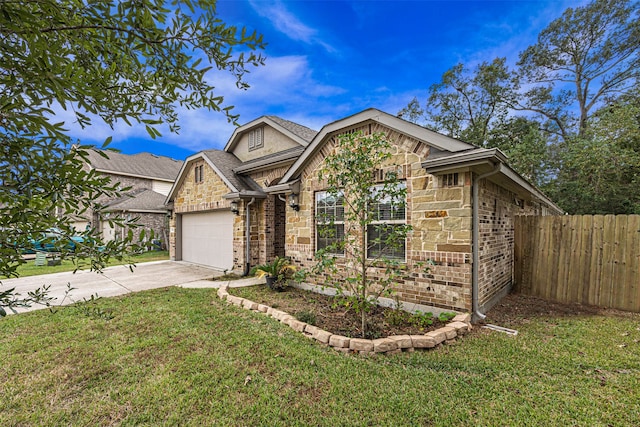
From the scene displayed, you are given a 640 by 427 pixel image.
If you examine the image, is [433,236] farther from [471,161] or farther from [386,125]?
[386,125]

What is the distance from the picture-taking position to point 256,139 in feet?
38.3

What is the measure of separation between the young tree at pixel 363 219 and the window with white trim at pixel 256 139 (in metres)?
5.68

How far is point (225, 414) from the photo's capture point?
2676 mm

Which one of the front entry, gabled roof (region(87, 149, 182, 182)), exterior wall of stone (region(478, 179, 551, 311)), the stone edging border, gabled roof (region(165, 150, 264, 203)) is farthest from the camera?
gabled roof (region(87, 149, 182, 182))

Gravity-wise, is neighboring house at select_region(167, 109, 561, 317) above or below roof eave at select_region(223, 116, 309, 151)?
below

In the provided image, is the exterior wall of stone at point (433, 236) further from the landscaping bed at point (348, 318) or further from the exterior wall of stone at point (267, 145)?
the exterior wall of stone at point (267, 145)

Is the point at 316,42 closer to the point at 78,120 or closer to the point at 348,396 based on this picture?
the point at 78,120

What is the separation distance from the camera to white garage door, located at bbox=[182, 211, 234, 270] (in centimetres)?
1044

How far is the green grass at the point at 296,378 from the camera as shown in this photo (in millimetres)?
2666

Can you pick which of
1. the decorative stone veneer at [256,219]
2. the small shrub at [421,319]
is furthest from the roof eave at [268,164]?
the small shrub at [421,319]

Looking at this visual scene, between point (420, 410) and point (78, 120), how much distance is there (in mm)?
3765

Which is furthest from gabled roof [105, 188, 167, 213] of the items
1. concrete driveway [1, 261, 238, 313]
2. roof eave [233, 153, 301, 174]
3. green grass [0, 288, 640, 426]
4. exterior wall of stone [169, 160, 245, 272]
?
green grass [0, 288, 640, 426]

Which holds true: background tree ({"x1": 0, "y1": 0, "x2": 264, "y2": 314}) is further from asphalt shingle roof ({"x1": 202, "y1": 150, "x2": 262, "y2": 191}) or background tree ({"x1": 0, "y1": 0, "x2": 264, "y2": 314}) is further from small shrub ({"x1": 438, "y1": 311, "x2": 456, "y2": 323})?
asphalt shingle roof ({"x1": 202, "y1": 150, "x2": 262, "y2": 191})

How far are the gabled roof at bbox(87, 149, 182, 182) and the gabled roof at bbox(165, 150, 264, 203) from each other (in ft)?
40.9
